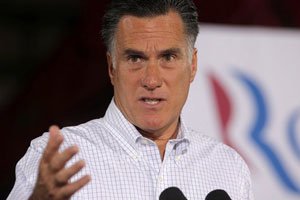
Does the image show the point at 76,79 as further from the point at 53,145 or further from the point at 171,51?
the point at 53,145

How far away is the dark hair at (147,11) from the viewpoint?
1473 millimetres

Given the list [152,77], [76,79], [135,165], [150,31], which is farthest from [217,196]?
[76,79]

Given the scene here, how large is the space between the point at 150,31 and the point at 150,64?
0.30 feet

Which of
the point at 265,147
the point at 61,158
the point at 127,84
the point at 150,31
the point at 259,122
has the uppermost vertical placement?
the point at 150,31

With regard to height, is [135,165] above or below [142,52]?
below

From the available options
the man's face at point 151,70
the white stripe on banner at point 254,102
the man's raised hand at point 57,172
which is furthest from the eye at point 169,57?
the white stripe on banner at point 254,102

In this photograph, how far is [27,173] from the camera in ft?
4.26

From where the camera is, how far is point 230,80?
2.68 metres

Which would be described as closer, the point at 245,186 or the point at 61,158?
the point at 61,158

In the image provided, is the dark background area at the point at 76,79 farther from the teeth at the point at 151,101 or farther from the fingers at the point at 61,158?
the fingers at the point at 61,158

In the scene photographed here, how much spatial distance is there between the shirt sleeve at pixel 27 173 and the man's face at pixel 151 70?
0.25 metres

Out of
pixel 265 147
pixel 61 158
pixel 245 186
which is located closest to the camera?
pixel 61 158

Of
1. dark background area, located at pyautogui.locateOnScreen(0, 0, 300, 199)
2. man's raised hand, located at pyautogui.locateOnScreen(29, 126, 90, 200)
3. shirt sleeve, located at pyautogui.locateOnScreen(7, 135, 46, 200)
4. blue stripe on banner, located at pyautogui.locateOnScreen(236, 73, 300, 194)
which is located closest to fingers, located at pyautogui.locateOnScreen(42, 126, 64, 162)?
man's raised hand, located at pyautogui.locateOnScreen(29, 126, 90, 200)

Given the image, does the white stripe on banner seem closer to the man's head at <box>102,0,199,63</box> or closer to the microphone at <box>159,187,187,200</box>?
the man's head at <box>102,0,199,63</box>
